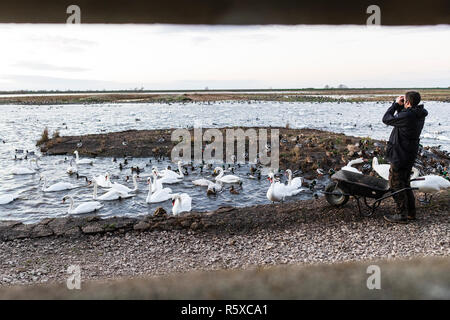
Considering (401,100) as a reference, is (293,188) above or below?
below

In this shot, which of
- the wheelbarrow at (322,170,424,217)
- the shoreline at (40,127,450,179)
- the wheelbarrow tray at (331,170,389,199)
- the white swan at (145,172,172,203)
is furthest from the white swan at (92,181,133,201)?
the wheelbarrow tray at (331,170,389,199)

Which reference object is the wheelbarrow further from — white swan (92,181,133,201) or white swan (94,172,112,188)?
white swan (94,172,112,188)

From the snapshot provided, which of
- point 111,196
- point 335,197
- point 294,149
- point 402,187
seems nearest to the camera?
point 402,187

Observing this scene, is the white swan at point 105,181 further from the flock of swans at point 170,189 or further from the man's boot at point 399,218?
the man's boot at point 399,218

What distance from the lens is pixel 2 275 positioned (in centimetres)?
564

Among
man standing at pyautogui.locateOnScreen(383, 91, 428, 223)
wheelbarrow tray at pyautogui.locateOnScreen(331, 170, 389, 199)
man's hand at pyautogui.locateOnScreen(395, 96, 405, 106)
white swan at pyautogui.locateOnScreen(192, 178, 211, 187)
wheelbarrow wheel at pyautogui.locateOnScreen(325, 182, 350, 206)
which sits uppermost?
man's hand at pyautogui.locateOnScreen(395, 96, 405, 106)

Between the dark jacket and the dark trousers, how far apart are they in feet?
0.62

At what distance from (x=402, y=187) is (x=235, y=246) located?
3358 mm

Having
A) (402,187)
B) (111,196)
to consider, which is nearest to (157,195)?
(111,196)

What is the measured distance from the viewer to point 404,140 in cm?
597

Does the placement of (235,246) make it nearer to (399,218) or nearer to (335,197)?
(335,197)

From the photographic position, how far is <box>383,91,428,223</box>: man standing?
5.80 m
